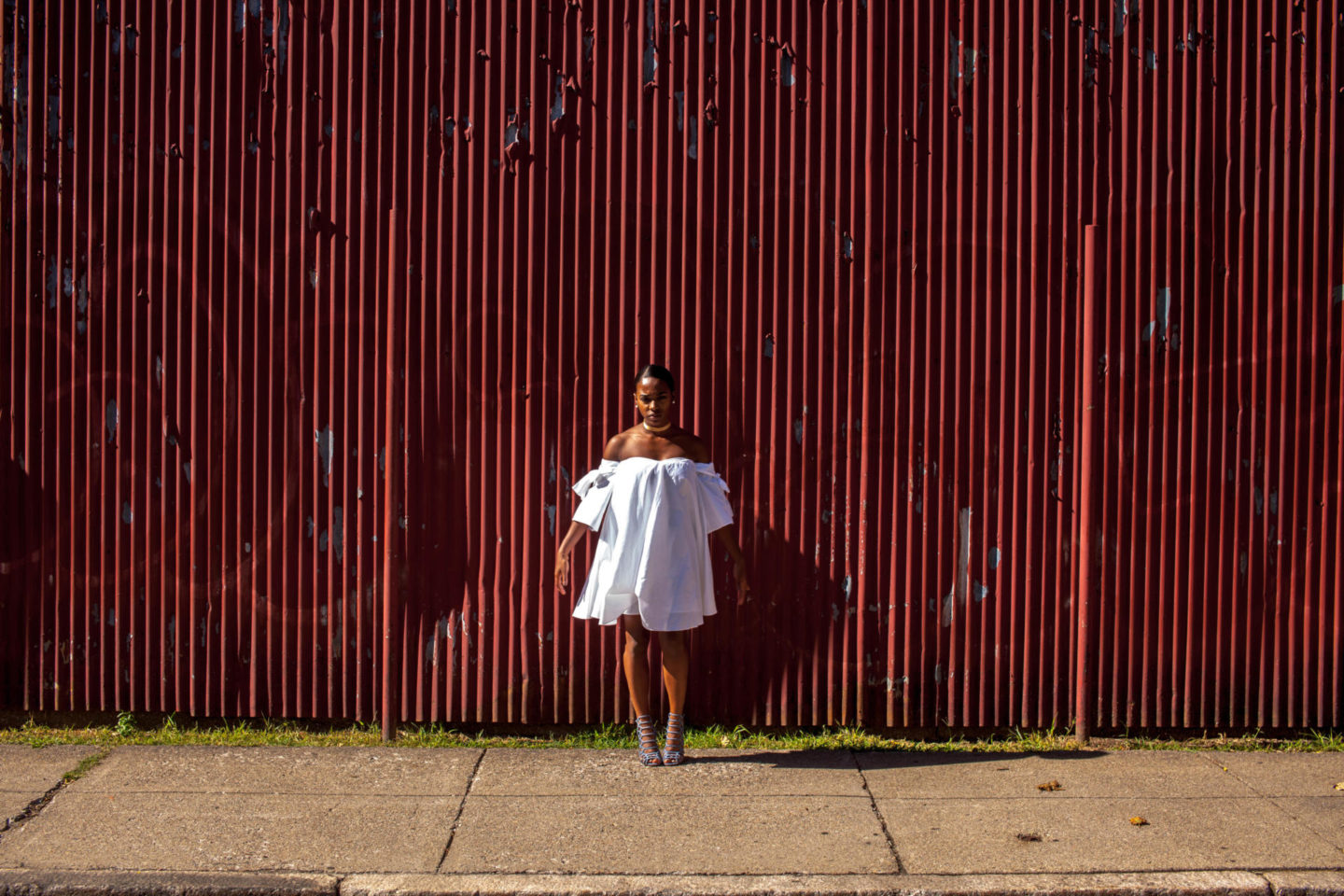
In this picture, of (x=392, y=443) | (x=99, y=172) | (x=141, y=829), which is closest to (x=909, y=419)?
(x=392, y=443)

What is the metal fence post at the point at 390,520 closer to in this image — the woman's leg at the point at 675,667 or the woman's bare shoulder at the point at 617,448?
the woman's bare shoulder at the point at 617,448

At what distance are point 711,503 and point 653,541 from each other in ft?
1.12

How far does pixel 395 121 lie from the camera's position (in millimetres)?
5652

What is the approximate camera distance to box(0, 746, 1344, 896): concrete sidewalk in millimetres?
3891

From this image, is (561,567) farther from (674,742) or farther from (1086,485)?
(1086,485)

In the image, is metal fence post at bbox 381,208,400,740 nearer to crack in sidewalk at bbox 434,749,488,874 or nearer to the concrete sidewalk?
the concrete sidewalk

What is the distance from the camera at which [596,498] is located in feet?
17.4

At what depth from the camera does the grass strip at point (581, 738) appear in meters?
5.56

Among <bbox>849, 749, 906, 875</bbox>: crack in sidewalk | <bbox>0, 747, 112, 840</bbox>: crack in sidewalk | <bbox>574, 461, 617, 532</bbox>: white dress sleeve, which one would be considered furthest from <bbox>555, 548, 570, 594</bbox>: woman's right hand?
<bbox>0, 747, 112, 840</bbox>: crack in sidewalk

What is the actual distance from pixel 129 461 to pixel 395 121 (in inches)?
82.8

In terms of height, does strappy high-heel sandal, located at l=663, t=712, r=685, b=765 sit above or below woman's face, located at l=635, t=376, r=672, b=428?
below

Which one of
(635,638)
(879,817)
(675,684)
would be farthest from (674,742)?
(879,817)

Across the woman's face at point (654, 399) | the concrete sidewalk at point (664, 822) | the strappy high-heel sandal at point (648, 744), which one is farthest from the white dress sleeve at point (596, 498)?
the concrete sidewalk at point (664, 822)

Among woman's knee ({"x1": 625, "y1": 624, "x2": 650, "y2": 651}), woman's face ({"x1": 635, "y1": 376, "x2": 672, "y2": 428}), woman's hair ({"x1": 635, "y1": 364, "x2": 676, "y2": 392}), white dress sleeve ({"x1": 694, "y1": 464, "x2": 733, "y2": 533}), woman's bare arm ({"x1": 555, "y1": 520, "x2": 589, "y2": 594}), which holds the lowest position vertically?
woman's knee ({"x1": 625, "y1": 624, "x2": 650, "y2": 651})
